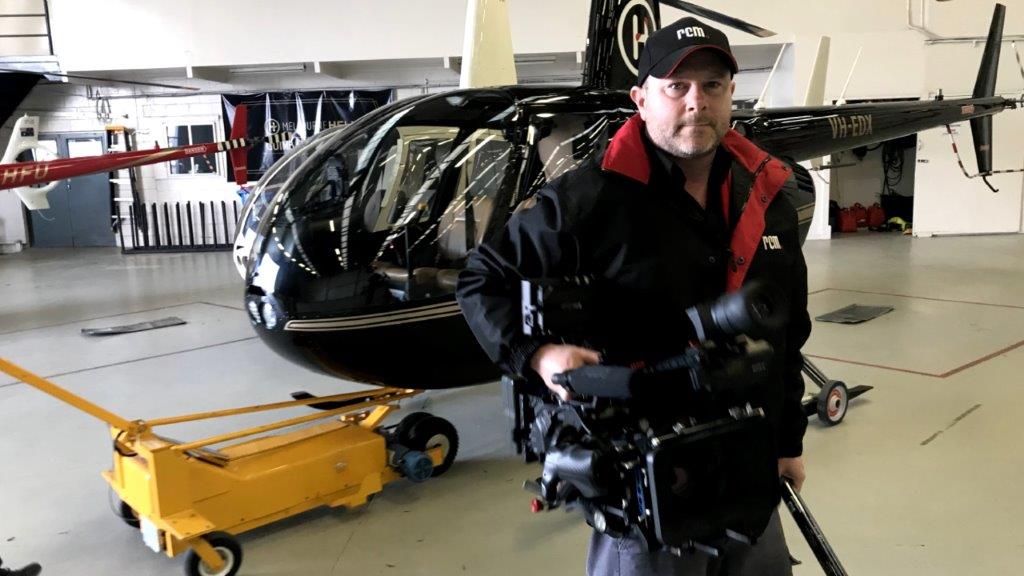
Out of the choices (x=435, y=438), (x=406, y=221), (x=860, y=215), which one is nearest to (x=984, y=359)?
(x=435, y=438)

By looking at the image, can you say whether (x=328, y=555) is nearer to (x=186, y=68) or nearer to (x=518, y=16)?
(x=518, y=16)

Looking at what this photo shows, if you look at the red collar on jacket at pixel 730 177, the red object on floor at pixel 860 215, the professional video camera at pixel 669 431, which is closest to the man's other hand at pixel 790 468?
the professional video camera at pixel 669 431

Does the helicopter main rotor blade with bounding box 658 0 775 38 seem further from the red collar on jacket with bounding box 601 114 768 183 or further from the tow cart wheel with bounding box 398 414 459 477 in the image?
the red collar on jacket with bounding box 601 114 768 183

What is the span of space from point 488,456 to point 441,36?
30.1 ft

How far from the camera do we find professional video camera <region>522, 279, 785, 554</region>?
118cm

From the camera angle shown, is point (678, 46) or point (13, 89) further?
point (13, 89)

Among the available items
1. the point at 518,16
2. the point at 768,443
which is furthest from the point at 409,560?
the point at 518,16

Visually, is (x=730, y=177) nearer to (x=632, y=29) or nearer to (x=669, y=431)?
(x=669, y=431)

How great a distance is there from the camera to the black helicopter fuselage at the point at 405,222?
320 centimetres

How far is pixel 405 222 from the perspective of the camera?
10.7ft

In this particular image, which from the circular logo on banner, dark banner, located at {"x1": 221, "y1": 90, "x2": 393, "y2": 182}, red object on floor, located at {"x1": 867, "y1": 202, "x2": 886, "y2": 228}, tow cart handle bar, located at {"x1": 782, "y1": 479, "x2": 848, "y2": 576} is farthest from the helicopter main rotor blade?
red object on floor, located at {"x1": 867, "y1": 202, "x2": 886, "y2": 228}

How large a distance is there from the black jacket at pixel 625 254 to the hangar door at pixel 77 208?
15517 mm

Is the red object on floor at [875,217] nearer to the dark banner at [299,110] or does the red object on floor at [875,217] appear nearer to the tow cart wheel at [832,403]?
the dark banner at [299,110]

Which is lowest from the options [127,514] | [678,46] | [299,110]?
[127,514]
